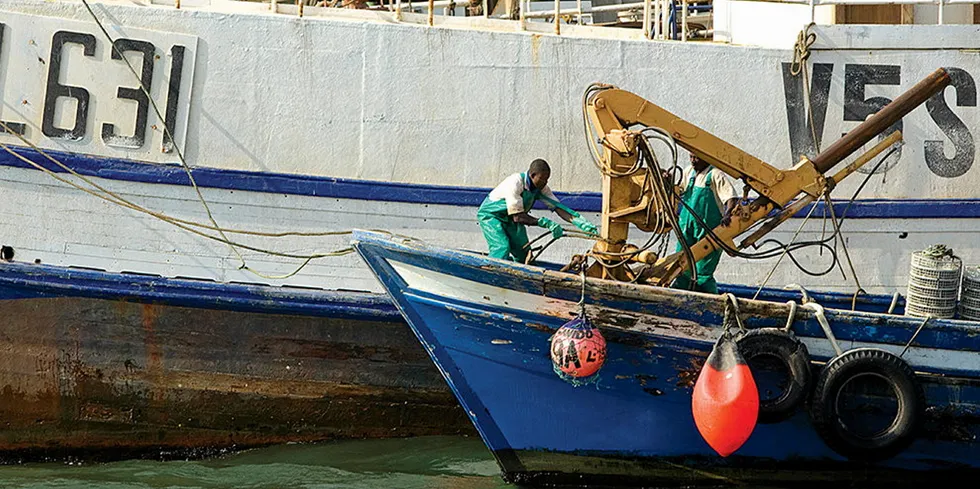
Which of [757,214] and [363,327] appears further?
[363,327]

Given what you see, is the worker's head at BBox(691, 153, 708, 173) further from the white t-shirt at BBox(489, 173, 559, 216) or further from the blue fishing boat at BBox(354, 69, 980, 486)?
the white t-shirt at BBox(489, 173, 559, 216)

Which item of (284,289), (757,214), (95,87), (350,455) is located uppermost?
(95,87)

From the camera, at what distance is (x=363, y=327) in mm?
7992

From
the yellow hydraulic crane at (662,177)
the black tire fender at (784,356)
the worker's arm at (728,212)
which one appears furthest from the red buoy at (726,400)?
the worker's arm at (728,212)

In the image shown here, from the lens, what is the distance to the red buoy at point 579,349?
21.7 ft

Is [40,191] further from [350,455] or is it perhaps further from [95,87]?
[350,455]

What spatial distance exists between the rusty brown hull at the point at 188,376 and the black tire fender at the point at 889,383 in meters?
2.48

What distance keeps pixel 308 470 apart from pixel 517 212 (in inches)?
80.4

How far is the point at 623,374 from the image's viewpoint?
694 cm

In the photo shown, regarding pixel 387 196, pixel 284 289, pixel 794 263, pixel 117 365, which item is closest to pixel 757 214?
pixel 794 263

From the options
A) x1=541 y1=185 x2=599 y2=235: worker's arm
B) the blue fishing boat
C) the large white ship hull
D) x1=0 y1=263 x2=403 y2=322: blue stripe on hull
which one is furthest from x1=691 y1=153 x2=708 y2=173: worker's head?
x1=0 y1=263 x2=403 y2=322: blue stripe on hull

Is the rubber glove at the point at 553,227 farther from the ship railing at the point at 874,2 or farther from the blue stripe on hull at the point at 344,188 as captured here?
the ship railing at the point at 874,2

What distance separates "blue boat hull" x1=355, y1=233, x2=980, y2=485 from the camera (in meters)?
6.80

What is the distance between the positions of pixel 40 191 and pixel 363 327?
7.03 feet
